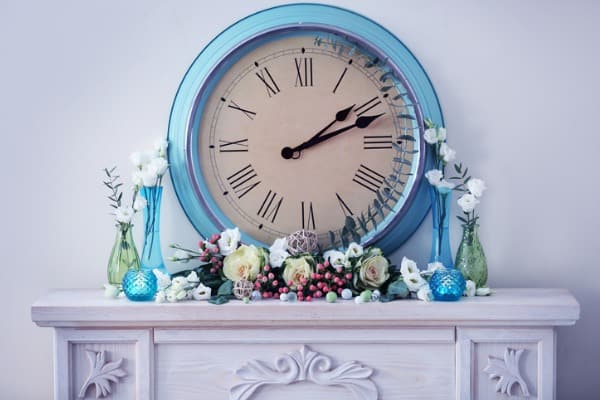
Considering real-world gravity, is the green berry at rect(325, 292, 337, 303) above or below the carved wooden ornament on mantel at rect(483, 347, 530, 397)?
above

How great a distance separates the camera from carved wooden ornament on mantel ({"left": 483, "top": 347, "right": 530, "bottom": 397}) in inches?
84.6

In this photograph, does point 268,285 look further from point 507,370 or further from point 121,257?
point 507,370

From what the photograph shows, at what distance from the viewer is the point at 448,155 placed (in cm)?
Answer: 240

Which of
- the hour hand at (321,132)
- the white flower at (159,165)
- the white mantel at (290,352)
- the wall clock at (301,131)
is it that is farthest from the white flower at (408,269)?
the white flower at (159,165)

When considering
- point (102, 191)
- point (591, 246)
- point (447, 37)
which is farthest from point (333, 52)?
point (591, 246)

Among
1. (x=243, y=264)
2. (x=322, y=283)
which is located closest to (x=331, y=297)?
(x=322, y=283)

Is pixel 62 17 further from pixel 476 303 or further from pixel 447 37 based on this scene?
pixel 476 303

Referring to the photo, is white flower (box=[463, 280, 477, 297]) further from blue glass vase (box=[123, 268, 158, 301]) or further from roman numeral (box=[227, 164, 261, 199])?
blue glass vase (box=[123, 268, 158, 301])

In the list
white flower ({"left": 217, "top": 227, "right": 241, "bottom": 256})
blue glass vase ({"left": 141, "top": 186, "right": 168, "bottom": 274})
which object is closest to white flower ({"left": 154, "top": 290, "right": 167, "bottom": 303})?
blue glass vase ({"left": 141, "top": 186, "right": 168, "bottom": 274})

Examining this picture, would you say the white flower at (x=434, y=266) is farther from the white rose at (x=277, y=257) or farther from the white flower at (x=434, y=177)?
the white rose at (x=277, y=257)

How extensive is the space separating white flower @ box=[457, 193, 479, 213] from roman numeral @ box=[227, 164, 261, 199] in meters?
0.67

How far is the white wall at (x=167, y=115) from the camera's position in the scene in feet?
8.19

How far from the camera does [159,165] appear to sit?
2385mm

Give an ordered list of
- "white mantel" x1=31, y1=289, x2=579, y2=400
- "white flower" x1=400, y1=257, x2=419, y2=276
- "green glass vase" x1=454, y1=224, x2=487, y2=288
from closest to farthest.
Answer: "white mantel" x1=31, y1=289, x2=579, y2=400 < "white flower" x1=400, y1=257, x2=419, y2=276 < "green glass vase" x1=454, y1=224, x2=487, y2=288
